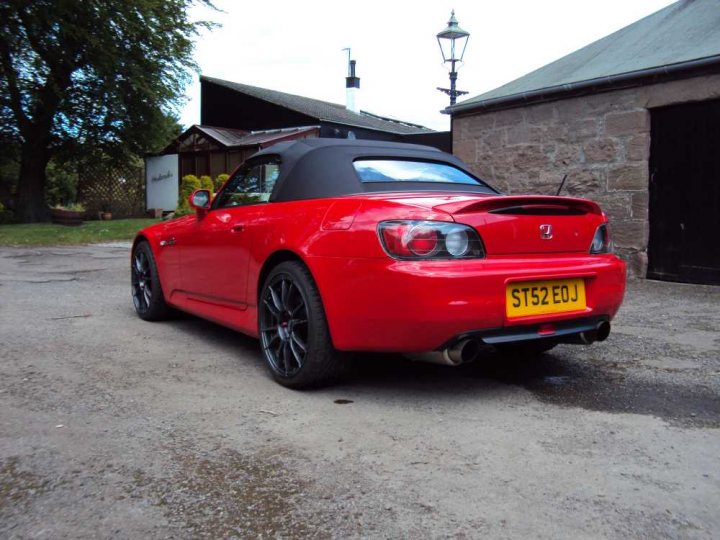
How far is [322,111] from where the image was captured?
83.5 ft

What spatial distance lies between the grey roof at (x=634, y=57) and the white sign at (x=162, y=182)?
17.2 m

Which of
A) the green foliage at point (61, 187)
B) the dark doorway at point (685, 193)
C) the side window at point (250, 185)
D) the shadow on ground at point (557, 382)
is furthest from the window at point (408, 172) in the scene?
the green foliage at point (61, 187)

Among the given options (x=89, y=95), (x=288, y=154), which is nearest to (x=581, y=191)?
(x=288, y=154)

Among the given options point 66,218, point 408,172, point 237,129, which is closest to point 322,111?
point 237,129

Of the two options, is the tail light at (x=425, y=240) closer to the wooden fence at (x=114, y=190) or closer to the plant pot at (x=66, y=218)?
A: the plant pot at (x=66, y=218)

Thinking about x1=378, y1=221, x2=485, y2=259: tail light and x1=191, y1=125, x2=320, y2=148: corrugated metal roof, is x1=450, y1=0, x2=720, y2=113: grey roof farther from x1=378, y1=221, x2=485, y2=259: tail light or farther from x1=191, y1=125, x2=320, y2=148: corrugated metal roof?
x1=191, y1=125, x2=320, y2=148: corrugated metal roof

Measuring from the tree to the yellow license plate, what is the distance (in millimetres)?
17699

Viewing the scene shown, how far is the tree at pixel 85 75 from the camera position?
17.7 m

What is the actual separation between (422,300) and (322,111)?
77.4ft

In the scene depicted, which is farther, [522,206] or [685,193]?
[685,193]

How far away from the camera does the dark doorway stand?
6.78 metres

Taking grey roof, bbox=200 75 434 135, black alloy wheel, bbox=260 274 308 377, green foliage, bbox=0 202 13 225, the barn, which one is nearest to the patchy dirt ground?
black alloy wheel, bbox=260 274 308 377

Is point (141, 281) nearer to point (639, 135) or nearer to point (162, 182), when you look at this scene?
point (639, 135)

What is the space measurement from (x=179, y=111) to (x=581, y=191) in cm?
1724
